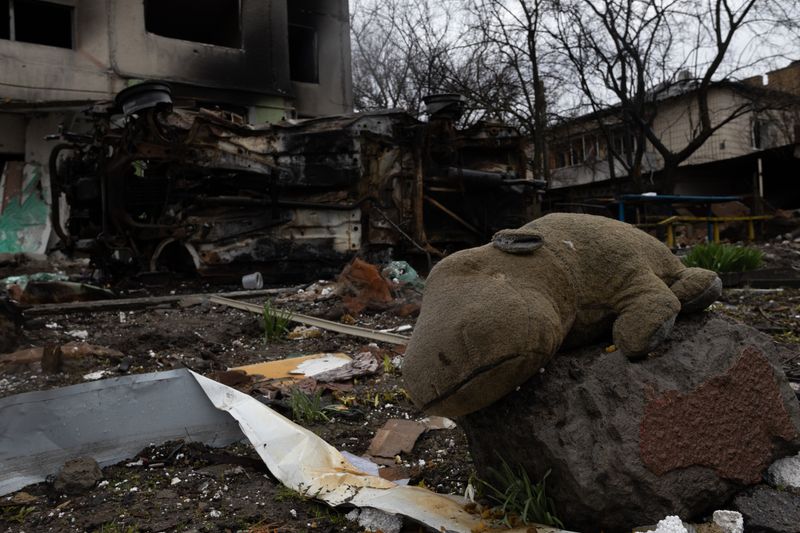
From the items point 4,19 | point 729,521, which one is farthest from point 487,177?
point 4,19

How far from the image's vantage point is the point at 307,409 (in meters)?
3.40

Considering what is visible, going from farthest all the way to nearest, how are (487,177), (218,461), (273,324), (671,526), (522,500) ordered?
(487,177) < (273,324) < (218,461) < (522,500) < (671,526)

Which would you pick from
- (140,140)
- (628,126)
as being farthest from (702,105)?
(140,140)

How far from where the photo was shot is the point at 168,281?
9.51 metres

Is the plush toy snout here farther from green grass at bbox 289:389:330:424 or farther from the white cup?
the white cup

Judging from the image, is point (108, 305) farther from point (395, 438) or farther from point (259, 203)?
point (395, 438)

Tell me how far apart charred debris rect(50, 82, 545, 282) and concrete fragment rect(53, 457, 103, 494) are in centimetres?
650

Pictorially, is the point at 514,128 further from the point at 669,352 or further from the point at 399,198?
the point at 669,352

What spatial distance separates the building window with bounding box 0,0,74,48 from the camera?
14.6 metres

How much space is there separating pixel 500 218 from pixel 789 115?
17.9 metres

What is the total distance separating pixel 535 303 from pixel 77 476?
2101 mm

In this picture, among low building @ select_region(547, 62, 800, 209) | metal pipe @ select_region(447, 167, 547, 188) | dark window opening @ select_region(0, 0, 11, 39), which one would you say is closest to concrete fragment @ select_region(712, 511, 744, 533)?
metal pipe @ select_region(447, 167, 547, 188)

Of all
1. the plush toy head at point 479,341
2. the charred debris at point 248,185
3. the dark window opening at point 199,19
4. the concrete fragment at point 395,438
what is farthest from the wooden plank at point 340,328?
the dark window opening at point 199,19

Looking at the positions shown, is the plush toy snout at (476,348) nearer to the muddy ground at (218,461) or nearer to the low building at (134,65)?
the muddy ground at (218,461)
